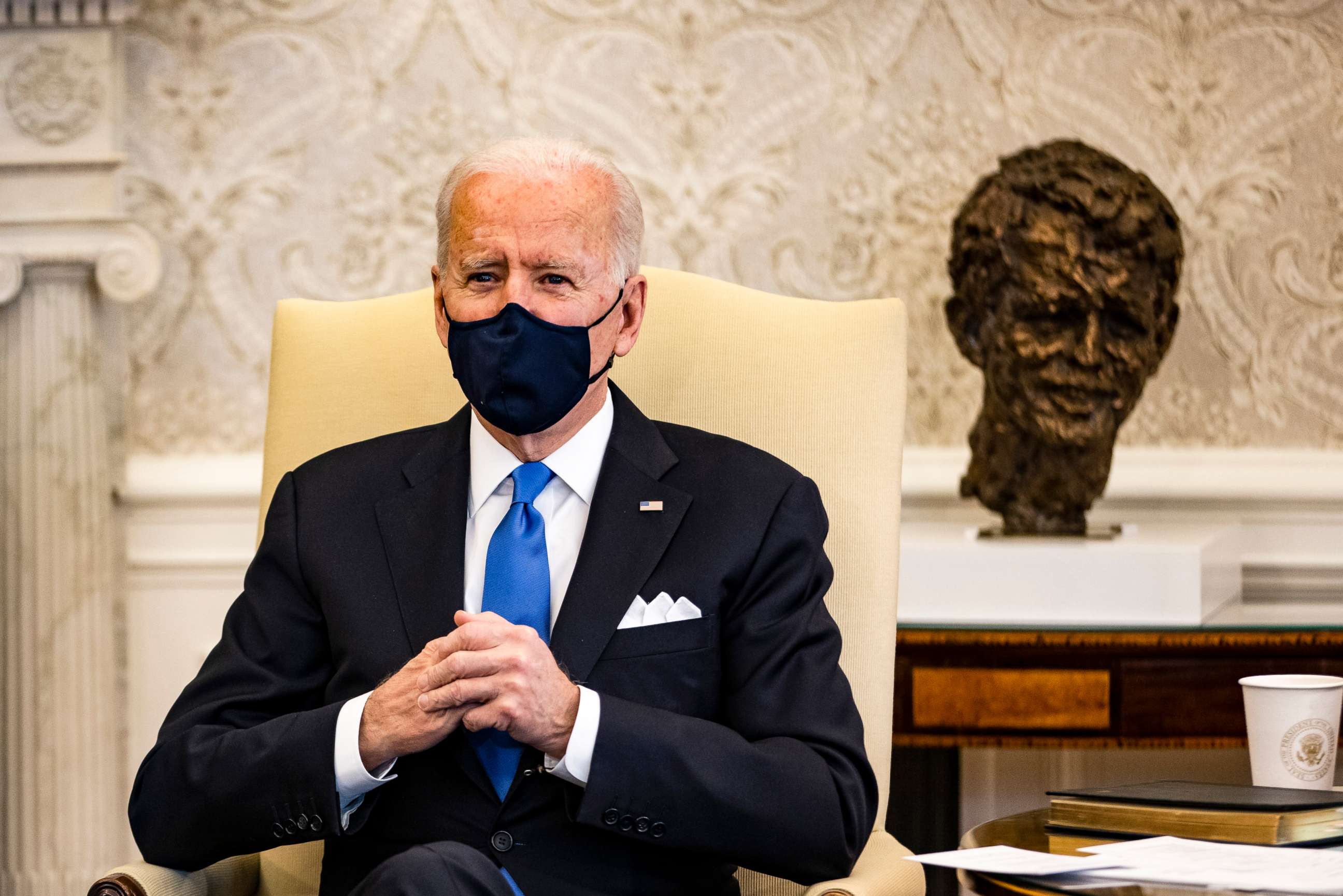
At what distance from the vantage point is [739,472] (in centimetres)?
158

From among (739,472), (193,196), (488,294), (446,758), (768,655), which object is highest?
(193,196)

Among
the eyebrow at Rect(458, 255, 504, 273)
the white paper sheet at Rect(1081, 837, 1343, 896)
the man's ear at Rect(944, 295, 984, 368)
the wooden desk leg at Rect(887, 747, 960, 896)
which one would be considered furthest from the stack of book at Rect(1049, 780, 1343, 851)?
the wooden desk leg at Rect(887, 747, 960, 896)

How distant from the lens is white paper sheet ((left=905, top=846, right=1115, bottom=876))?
3.69ft

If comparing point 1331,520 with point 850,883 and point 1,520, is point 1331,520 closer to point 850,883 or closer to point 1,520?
point 850,883

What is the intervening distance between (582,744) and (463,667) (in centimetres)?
14

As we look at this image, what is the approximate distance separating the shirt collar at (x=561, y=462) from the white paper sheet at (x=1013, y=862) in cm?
58

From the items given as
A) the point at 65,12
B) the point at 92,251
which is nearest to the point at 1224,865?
the point at 92,251

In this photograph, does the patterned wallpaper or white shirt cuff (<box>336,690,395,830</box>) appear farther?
the patterned wallpaper

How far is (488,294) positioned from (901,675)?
891 mm

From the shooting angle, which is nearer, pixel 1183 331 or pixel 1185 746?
pixel 1185 746

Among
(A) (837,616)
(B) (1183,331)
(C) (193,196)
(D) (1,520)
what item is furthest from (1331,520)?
(D) (1,520)

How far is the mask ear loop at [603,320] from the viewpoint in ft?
5.06

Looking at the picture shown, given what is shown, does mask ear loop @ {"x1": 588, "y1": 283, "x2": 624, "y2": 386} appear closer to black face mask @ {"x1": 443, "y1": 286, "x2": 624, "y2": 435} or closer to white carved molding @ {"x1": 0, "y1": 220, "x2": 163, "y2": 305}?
black face mask @ {"x1": 443, "y1": 286, "x2": 624, "y2": 435}

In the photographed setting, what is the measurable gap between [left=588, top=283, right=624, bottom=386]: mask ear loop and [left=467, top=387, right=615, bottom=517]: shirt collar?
0.22ft
